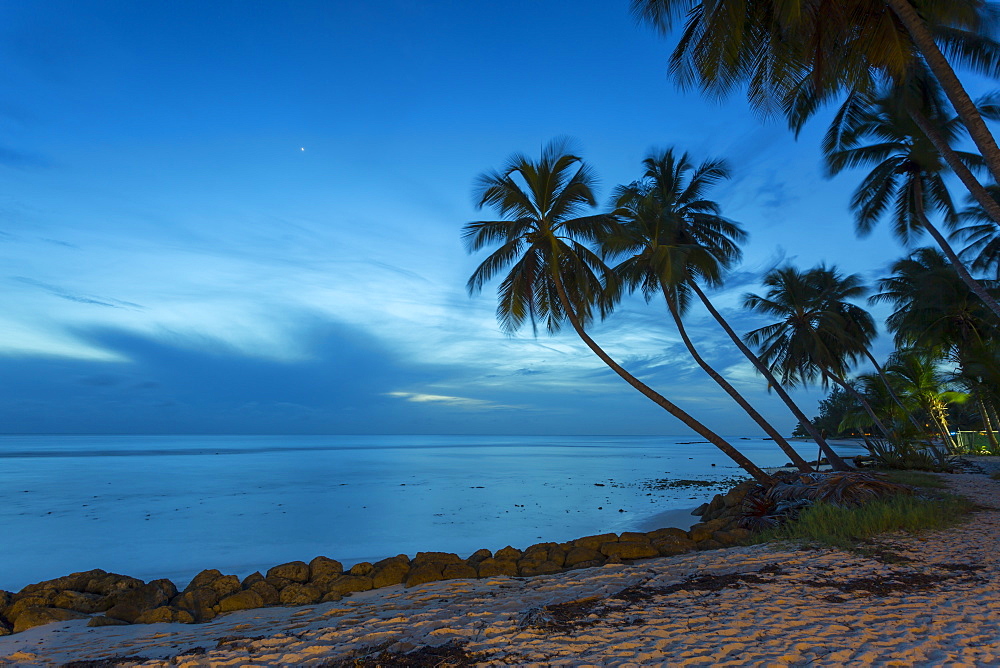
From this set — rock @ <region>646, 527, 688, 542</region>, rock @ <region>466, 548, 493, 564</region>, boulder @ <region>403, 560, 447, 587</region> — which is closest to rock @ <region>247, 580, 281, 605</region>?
boulder @ <region>403, 560, 447, 587</region>

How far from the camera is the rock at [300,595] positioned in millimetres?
6543

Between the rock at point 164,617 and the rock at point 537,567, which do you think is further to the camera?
the rock at point 537,567

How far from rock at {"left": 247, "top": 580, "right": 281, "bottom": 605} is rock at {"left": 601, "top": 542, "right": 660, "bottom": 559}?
4520 mm

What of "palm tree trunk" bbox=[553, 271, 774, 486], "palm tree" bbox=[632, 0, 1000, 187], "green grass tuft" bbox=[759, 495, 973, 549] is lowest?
"green grass tuft" bbox=[759, 495, 973, 549]

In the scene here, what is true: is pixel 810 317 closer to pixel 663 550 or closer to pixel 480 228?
pixel 480 228

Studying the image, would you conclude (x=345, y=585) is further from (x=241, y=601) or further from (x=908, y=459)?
(x=908, y=459)

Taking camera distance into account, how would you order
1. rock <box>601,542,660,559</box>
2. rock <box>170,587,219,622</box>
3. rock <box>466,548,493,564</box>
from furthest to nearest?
rock <box>466,548,493,564</box>, rock <box>601,542,660,559</box>, rock <box>170,587,219,622</box>

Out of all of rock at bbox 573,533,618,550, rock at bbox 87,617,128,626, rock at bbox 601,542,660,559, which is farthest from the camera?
rock at bbox 573,533,618,550

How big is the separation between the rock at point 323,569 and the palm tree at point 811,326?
1977cm

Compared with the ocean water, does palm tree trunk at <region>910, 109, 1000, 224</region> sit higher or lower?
higher

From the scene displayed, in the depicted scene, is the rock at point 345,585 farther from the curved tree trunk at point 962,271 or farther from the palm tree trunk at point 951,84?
the curved tree trunk at point 962,271

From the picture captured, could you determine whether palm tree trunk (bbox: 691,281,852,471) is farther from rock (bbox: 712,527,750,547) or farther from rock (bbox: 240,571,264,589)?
rock (bbox: 240,571,264,589)

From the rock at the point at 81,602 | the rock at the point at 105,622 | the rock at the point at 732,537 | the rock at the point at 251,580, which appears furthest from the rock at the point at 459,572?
the rock at the point at 81,602

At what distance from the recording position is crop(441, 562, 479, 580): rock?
724cm
